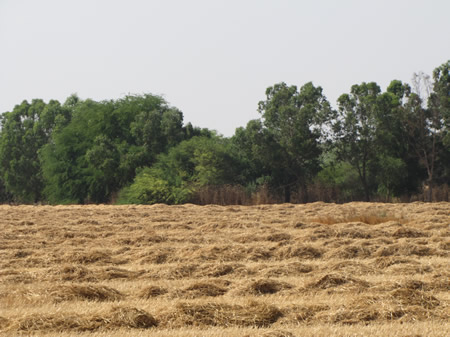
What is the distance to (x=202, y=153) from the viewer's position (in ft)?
121

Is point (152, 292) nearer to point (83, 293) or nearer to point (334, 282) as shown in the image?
point (83, 293)

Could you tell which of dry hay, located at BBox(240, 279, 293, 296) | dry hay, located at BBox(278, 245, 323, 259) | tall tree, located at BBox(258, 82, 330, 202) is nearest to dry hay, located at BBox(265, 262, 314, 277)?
dry hay, located at BBox(240, 279, 293, 296)

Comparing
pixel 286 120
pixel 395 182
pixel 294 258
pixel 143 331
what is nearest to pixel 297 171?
pixel 286 120

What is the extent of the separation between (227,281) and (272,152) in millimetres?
28862

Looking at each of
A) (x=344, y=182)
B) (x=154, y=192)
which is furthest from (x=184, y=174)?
(x=344, y=182)

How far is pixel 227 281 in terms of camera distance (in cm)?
903

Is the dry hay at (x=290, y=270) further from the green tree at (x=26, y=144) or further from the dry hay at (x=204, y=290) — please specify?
the green tree at (x=26, y=144)

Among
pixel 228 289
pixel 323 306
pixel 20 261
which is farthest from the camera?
pixel 20 261

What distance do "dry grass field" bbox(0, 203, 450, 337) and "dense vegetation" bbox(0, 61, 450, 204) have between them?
18958 mm

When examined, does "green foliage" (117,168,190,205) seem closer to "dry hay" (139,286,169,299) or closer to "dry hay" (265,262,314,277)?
"dry hay" (265,262,314,277)

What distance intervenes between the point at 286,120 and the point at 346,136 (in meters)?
3.72

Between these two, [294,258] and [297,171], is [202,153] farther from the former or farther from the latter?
[294,258]

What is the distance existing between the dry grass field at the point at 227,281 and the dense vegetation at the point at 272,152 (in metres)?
19.0

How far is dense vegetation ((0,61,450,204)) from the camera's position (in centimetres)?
3594
